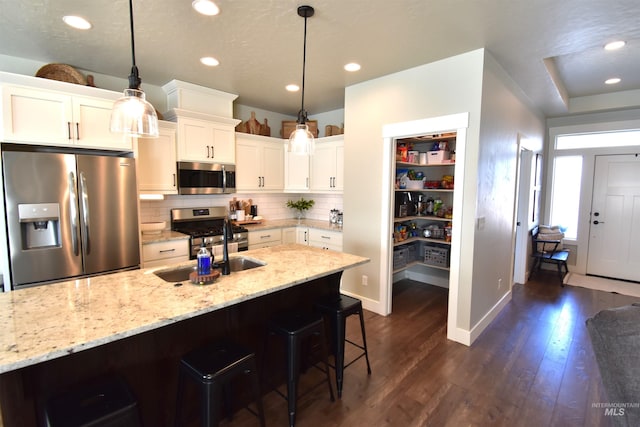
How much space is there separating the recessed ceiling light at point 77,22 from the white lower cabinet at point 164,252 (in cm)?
195

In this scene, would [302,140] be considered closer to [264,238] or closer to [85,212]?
[85,212]

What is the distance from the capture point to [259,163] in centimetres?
450

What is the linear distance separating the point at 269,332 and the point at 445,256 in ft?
9.58

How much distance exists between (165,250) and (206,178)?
102cm

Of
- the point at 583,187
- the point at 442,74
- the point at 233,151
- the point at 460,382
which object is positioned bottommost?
the point at 460,382

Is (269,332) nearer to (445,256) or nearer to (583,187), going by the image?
(445,256)

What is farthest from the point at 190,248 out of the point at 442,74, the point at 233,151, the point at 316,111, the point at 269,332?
the point at 442,74

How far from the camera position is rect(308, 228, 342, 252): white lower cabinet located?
4.18 metres

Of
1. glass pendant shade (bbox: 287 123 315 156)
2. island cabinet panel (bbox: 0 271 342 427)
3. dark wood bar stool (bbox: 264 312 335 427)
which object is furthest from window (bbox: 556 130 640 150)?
dark wood bar stool (bbox: 264 312 335 427)

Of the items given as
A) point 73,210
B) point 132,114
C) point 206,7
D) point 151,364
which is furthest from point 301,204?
point 151,364

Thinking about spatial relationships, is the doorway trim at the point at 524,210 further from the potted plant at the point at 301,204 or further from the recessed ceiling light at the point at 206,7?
the recessed ceiling light at the point at 206,7

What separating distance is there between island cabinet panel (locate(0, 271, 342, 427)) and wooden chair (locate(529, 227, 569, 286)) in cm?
450

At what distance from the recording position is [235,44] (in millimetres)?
2596

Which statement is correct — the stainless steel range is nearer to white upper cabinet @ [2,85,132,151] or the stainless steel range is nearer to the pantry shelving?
white upper cabinet @ [2,85,132,151]
